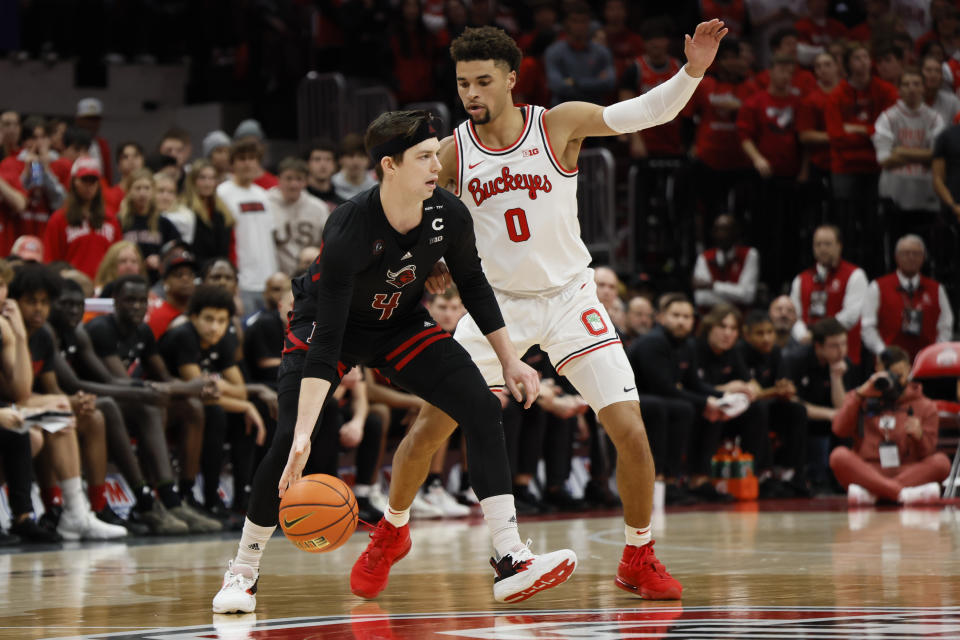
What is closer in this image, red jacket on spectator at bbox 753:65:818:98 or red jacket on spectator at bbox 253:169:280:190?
red jacket on spectator at bbox 253:169:280:190

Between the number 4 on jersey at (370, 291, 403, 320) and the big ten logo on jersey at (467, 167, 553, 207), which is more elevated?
the big ten logo on jersey at (467, 167, 553, 207)

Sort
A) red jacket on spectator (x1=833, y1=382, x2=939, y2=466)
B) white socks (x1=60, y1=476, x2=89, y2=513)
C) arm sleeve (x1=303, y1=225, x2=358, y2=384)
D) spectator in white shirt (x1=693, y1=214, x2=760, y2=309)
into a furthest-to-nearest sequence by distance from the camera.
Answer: spectator in white shirt (x1=693, y1=214, x2=760, y2=309)
red jacket on spectator (x1=833, y1=382, x2=939, y2=466)
white socks (x1=60, y1=476, x2=89, y2=513)
arm sleeve (x1=303, y1=225, x2=358, y2=384)

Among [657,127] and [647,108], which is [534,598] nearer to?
[647,108]

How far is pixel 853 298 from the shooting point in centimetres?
1355

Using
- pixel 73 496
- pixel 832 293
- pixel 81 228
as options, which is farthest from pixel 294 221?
pixel 832 293

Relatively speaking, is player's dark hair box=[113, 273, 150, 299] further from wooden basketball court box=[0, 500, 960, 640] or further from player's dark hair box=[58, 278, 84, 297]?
wooden basketball court box=[0, 500, 960, 640]

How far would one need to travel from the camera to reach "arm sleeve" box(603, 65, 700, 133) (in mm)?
5867

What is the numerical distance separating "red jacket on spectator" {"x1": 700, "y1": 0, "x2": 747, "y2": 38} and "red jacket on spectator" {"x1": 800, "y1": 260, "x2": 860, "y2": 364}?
364 cm

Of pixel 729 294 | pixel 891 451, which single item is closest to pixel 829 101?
pixel 729 294

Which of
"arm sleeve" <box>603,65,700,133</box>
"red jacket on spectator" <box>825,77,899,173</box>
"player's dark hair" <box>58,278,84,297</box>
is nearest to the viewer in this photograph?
"arm sleeve" <box>603,65,700,133</box>

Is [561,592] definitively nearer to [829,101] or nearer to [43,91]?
[829,101]

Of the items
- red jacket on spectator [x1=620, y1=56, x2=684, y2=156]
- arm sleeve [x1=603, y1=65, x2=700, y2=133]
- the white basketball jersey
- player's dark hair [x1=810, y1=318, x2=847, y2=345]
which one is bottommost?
player's dark hair [x1=810, y1=318, x2=847, y2=345]

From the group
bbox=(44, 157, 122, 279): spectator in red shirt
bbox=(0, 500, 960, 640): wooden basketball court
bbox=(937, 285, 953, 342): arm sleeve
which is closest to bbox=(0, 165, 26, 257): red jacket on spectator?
bbox=(44, 157, 122, 279): spectator in red shirt

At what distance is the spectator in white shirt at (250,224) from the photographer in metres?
12.2
